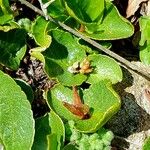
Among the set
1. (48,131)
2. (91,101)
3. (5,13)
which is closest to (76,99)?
(91,101)

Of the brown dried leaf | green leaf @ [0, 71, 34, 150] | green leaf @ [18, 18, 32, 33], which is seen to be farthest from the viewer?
the brown dried leaf

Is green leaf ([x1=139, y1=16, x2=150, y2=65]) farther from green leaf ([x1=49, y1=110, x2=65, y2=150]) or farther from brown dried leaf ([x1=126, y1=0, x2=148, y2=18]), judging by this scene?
green leaf ([x1=49, y1=110, x2=65, y2=150])

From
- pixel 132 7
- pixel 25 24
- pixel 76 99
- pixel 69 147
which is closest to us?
pixel 69 147

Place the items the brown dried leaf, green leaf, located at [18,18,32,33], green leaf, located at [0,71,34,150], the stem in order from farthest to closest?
the brown dried leaf
green leaf, located at [18,18,32,33]
the stem
green leaf, located at [0,71,34,150]

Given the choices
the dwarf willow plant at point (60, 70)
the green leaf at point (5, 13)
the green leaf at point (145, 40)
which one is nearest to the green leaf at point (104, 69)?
the dwarf willow plant at point (60, 70)

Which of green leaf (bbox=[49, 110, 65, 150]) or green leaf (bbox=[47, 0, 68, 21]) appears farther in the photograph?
green leaf (bbox=[47, 0, 68, 21])

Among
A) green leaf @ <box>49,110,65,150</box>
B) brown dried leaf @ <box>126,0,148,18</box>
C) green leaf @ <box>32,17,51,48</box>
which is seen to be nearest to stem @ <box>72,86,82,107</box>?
green leaf @ <box>49,110,65,150</box>

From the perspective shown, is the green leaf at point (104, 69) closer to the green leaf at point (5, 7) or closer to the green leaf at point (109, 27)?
the green leaf at point (109, 27)

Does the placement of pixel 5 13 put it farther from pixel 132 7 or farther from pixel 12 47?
pixel 132 7
